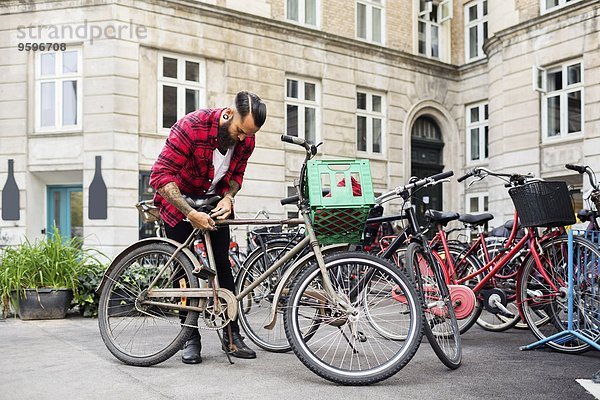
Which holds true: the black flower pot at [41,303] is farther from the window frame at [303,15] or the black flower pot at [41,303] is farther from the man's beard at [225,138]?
the window frame at [303,15]

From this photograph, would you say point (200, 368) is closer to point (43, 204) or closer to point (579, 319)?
point (579, 319)

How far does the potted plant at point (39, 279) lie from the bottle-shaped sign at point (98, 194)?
9076mm

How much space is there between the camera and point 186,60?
17.5 meters

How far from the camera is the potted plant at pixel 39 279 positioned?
6.90 m

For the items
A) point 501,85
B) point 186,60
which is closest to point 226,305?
point 186,60

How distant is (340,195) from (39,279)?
14.6 ft

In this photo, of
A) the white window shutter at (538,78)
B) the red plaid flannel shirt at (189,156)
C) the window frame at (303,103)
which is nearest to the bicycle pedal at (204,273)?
the red plaid flannel shirt at (189,156)

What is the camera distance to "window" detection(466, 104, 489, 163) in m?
22.5

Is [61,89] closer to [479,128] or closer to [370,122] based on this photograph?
[370,122]

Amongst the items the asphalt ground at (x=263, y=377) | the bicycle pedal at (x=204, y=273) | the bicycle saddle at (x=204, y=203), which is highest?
the bicycle saddle at (x=204, y=203)

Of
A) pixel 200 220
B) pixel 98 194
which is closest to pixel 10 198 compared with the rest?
pixel 98 194

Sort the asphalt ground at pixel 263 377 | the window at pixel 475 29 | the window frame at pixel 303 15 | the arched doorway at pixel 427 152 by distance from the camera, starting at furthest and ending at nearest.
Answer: the window at pixel 475 29
the arched doorway at pixel 427 152
the window frame at pixel 303 15
the asphalt ground at pixel 263 377

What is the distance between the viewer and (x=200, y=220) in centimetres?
430

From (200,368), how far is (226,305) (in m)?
0.45
